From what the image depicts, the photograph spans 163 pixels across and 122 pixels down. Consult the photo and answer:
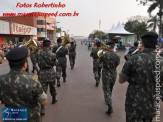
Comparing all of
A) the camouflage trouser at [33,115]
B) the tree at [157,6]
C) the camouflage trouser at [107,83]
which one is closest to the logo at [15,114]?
the camouflage trouser at [33,115]

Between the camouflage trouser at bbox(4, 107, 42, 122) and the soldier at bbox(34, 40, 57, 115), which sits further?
the soldier at bbox(34, 40, 57, 115)

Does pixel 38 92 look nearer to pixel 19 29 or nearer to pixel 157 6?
pixel 19 29

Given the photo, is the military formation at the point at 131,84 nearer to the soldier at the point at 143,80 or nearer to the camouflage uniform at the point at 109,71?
the soldier at the point at 143,80

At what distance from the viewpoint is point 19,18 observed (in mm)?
38938

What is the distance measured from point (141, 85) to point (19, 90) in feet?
5.23

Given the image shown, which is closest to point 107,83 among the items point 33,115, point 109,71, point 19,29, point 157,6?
point 109,71

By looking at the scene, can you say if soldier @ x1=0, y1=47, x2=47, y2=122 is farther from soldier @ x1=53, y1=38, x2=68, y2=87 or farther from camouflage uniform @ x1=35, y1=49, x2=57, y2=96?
soldier @ x1=53, y1=38, x2=68, y2=87

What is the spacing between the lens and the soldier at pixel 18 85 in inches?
71.2

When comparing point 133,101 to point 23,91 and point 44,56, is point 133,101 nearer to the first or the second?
point 23,91

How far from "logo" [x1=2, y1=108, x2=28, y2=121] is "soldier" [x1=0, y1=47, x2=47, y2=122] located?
5cm

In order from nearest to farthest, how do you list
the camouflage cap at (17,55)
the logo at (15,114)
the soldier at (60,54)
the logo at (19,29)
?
the camouflage cap at (17,55)
the logo at (15,114)
the soldier at (60,54)
the logo at (19,29)

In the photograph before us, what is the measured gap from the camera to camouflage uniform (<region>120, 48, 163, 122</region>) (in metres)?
2.01

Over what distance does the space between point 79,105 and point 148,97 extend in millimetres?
2537

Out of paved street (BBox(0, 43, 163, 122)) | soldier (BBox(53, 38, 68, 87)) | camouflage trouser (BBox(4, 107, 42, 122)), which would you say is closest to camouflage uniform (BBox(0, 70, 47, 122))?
camouflage trouser (BBox(4, 107, 42, 122))
